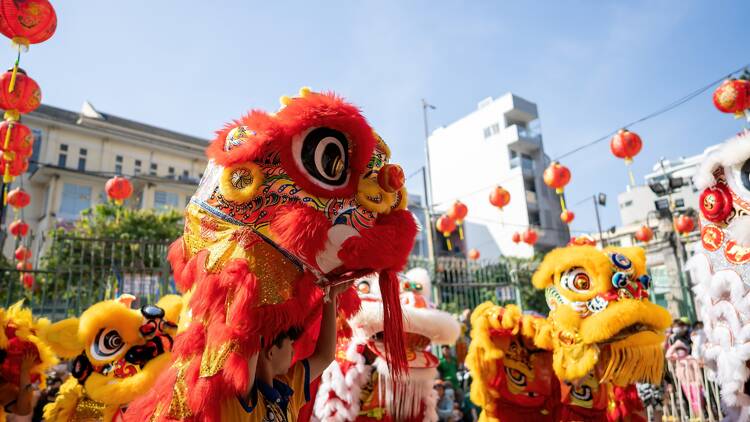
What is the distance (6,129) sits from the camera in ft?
16.2

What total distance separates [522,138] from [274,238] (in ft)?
88.0

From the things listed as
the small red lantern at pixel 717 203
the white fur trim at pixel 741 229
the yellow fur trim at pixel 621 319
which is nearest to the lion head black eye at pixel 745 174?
the small red lantern at pixel 717 203

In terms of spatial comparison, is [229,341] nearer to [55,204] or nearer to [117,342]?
[117,342]

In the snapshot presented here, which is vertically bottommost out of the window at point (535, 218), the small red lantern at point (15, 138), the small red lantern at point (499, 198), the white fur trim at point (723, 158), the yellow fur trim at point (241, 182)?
the yellow fur trim at point (241, 182)

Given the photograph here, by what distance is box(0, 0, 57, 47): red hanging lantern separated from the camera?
3.58m

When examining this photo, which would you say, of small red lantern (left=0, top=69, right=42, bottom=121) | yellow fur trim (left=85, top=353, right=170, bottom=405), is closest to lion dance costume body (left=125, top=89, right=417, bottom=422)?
yellow fur trim (left=85, top=353, right=170, bottom=405)

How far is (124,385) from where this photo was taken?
8.06 ft

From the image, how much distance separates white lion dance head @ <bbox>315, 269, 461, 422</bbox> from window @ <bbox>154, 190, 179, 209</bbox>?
20.8 metres

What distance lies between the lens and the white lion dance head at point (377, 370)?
127 inches

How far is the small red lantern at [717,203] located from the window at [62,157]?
23862 millimetres

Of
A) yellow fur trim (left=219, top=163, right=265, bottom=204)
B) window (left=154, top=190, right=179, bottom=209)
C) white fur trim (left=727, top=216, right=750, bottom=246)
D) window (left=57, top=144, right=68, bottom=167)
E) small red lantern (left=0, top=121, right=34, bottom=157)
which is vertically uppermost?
window (left=57, top=144, right=68, bottom=167)

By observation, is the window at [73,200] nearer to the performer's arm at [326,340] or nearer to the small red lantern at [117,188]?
the small red lantern at [117,188]

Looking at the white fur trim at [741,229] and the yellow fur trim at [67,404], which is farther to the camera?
the white fur trim at [741,229]

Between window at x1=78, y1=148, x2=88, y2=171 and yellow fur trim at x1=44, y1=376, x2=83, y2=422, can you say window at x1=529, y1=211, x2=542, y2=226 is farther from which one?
yellow fur trim at x1=44, y1=376, x2=83, y2=422
